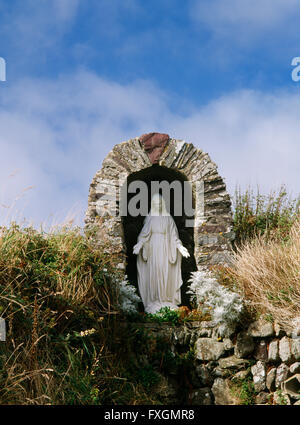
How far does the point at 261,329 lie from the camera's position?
20.9ft

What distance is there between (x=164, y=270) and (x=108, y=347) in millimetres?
1939

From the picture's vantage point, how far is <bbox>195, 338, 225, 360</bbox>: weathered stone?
675 cm

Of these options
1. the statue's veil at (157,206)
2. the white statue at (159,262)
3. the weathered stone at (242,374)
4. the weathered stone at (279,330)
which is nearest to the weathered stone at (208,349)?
the weathered stone at (242,374)

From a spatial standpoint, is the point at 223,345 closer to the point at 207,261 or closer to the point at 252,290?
the point at 252,290

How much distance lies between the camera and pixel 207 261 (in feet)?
26.8

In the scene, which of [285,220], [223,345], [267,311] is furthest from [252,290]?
[285,220]

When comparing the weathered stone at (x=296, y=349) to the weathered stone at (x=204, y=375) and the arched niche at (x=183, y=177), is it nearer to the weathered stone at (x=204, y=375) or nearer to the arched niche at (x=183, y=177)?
the weathered stone at (x=204, y=375)

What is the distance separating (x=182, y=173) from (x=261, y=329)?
3181 mm

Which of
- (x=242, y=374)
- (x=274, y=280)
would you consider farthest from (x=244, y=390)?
(x=274, y=280)

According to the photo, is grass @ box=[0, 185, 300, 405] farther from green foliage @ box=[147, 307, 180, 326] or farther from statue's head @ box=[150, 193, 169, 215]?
statue's head @ box=[150, 193, 169, 215]

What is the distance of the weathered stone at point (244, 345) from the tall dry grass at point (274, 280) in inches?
14.7

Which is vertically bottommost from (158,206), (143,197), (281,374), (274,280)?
(281,374)

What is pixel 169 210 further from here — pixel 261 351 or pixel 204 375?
pixel 261 351
